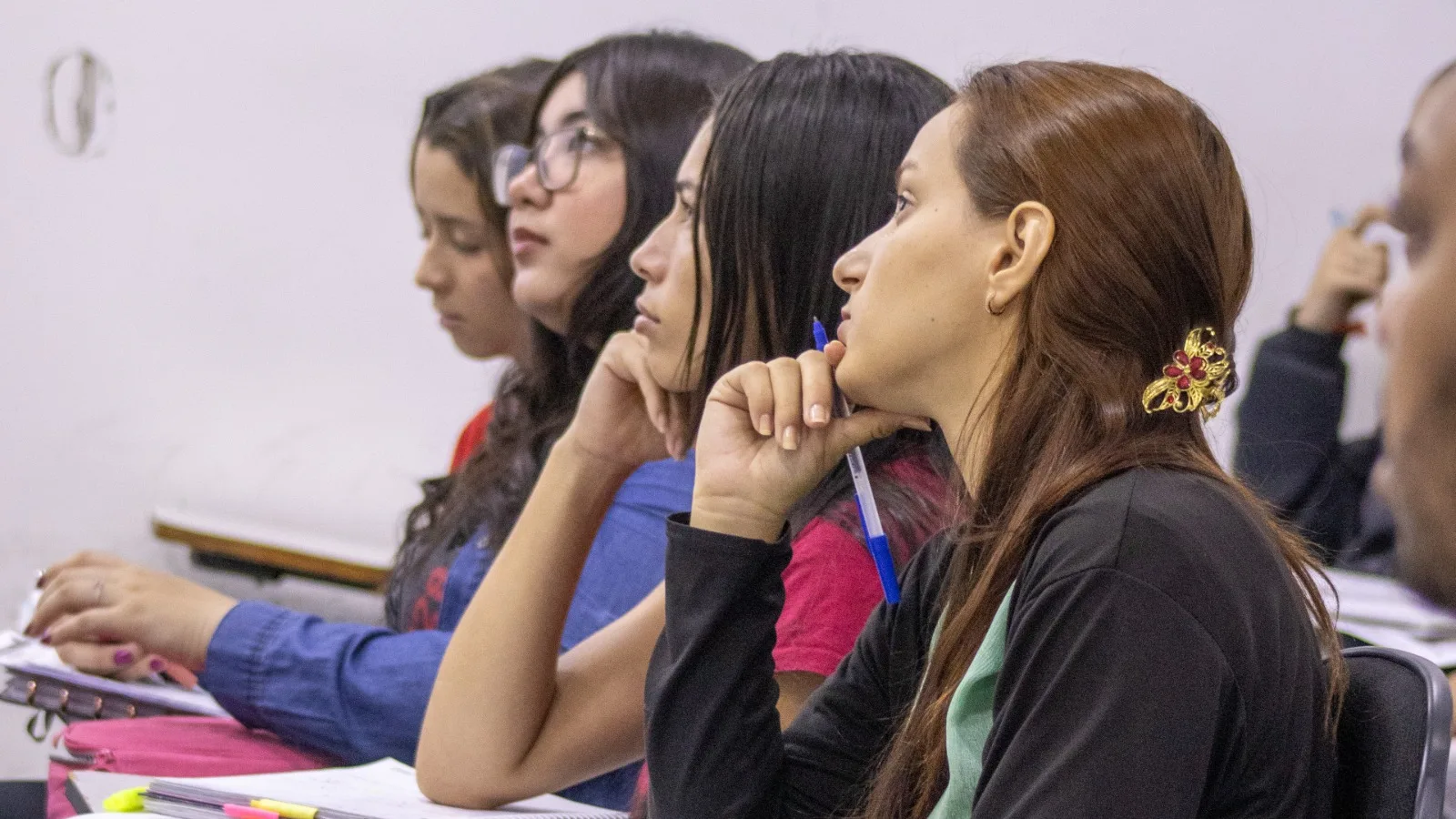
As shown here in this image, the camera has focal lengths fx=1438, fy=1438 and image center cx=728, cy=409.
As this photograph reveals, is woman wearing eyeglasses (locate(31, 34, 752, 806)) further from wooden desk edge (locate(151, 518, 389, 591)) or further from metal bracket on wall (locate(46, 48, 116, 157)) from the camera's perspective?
metal bracket on wall (locate(46, 48, 116, 157))

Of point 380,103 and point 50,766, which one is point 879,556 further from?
point 380,103

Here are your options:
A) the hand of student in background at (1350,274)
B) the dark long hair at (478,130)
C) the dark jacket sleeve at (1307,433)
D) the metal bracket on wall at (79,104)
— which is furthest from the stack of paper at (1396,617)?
the metal bracket on wall at (79,104)

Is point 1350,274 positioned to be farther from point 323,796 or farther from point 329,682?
point 323,796

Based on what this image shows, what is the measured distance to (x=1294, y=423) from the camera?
2.00 meters

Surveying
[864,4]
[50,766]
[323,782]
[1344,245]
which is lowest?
[50,766]

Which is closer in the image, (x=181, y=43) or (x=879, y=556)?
(x=879, y=556)

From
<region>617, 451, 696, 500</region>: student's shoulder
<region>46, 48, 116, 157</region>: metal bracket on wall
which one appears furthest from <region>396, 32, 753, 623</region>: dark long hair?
<region>46, 48, 116, 157</region>: metal bracket on wall

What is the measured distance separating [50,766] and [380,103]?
1.56 meters

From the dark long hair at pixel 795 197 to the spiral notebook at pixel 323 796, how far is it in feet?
1.12

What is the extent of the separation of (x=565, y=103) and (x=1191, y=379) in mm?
1001

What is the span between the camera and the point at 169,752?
51.9 inches

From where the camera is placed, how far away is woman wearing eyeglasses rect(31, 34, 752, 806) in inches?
53.9

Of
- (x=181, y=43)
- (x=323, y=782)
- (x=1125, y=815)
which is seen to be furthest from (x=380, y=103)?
(x=1125, y=815)

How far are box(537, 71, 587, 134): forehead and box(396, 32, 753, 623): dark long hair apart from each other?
0.01m
